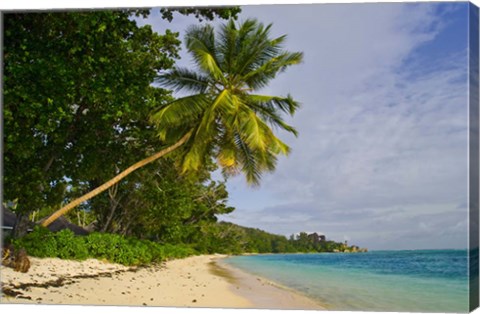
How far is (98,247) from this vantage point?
997cm

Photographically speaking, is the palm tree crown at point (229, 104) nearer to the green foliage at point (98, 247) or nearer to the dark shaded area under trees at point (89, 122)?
the dark shaded area under trees at point (89, 122)

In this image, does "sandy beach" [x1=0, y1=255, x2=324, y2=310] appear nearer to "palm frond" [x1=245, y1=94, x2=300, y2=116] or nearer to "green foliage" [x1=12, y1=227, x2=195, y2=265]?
"green foliage" [x1=12, y1=227, x2=195, y2=265]

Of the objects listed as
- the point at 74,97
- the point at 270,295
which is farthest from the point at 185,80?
the point at 270,295

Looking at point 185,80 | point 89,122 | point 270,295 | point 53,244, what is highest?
point 185,80

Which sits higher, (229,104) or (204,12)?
(204,12)

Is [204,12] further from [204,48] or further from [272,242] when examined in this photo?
[272,242]

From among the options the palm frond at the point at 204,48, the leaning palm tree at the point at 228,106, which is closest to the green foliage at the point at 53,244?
the leaning palm tree at the point at 228,106

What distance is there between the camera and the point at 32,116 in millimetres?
7777

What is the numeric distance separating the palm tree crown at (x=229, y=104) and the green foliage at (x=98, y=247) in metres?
1.93

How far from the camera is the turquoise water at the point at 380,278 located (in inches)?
243

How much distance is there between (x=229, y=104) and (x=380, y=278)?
2.89 m

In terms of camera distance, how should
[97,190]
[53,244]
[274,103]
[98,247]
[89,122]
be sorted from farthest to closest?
1. [98,247]
2. [89,122]
3. [97,190]
4. [53,244]
5. [274,103]

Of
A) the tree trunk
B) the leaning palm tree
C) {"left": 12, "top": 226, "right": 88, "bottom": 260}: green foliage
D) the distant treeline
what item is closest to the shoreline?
the distant treeline

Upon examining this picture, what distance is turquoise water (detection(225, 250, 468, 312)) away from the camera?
20.3ft
